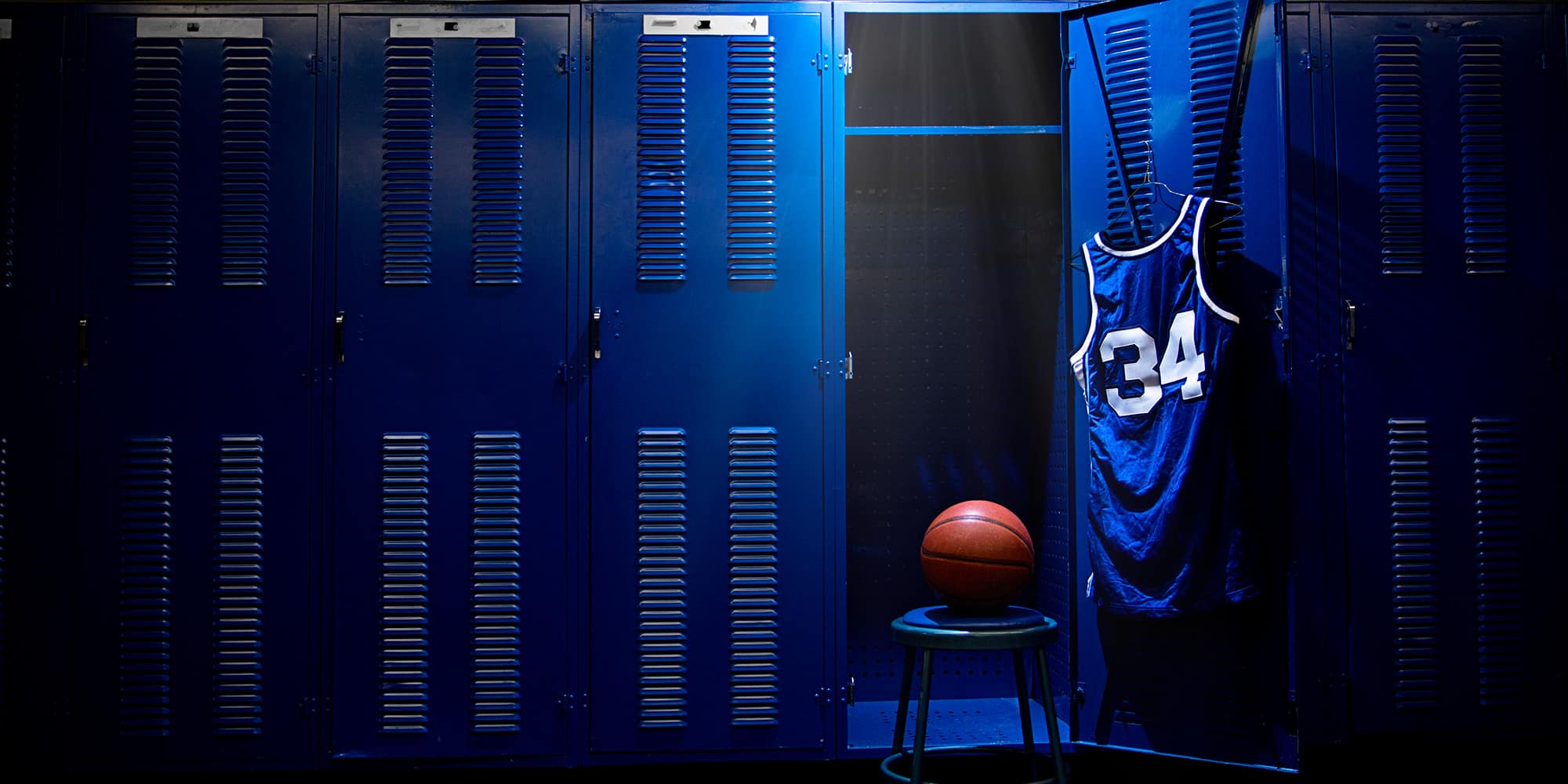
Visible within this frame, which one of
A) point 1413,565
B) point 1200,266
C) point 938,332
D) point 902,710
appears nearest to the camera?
point 1200,266

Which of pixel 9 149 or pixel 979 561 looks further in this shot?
pixel 9 149

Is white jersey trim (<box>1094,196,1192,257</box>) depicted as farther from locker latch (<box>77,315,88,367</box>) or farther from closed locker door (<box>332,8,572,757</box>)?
locker latch (<box>77,315,88,367</box>)

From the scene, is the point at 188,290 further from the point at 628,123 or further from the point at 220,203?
the point at 628,123

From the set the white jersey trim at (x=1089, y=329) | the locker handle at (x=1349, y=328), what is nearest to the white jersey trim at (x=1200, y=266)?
the white jersey trim at (x=1089, y=329)

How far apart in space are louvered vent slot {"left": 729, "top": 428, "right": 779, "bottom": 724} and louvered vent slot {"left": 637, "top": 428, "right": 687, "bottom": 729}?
0.17 m

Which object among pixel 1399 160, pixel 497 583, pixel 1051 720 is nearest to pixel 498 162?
pixel 497 583

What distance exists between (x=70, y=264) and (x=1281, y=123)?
3.97 m

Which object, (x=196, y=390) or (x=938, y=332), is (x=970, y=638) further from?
(x=196, y=390)

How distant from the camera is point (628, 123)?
339 centimetres

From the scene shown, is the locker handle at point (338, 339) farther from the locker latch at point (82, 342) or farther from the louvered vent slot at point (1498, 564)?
the louvered vent slot at point (1498, 564)

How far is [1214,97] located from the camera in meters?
3.23

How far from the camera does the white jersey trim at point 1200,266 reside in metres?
3.01

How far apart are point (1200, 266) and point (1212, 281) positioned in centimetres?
7

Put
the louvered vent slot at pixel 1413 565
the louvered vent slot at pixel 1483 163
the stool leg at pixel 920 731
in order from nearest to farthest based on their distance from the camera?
the stool leg at pixel 920 731 < the louvered vent slot at pixel 1413 565 < the louvered vent slot at pixel 1483 163
